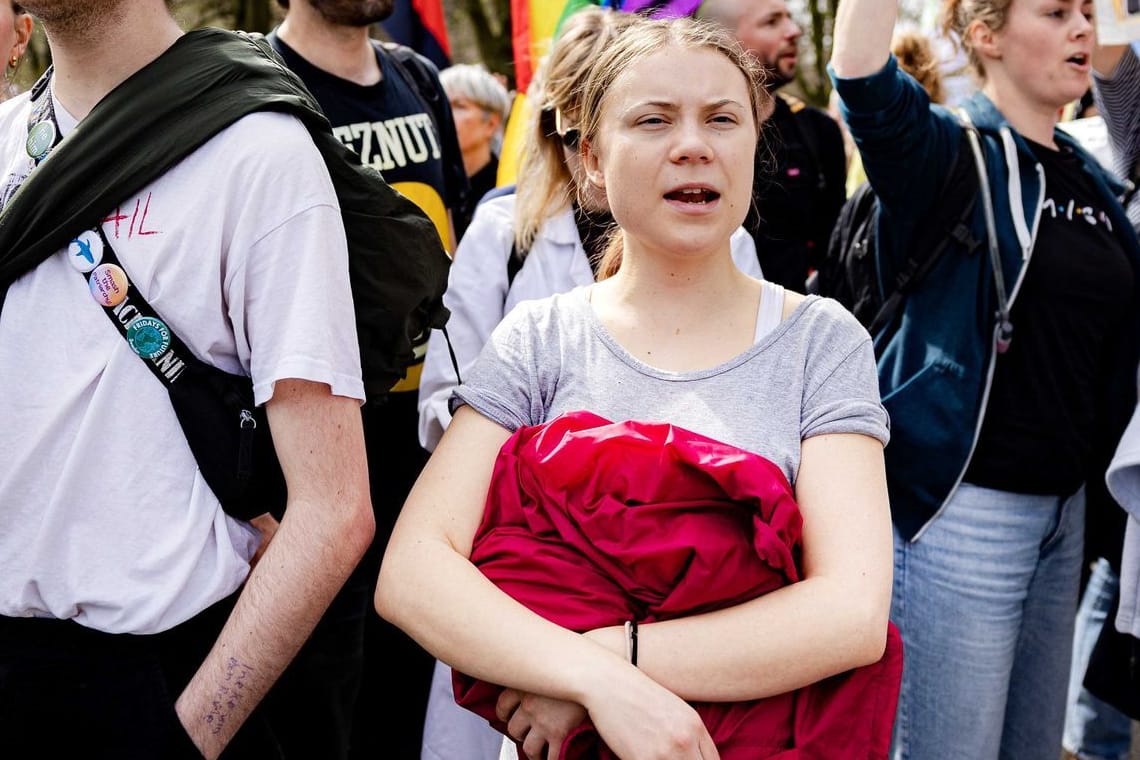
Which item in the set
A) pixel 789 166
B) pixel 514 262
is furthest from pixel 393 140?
pixel 789 166

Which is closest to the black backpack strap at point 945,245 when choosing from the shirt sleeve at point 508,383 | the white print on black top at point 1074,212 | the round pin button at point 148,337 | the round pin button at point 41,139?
the white print on black top at point 1074,212

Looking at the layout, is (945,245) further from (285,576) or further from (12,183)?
(12,183)

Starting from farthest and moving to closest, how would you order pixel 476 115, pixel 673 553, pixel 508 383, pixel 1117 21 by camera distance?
pixel 476 115, pixel 1117 21, pixel 508 383, pixel 673 553

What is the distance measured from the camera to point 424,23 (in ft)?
18.1

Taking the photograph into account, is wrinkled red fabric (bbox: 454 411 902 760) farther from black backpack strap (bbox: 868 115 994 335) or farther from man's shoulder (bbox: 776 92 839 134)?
man's shoulder (bbox: 776 92 839 134)

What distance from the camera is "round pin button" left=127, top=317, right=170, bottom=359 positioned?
5.36ft

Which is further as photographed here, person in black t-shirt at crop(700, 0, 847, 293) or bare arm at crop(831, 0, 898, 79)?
person in black t-shirt at crop(700, 0, 847, 293)

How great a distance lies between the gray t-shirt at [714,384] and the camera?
166cm

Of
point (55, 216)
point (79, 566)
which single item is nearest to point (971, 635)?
point (79, 566)

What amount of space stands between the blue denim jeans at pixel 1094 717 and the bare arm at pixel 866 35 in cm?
209

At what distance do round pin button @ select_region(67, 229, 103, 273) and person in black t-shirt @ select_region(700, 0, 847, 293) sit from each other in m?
2.16

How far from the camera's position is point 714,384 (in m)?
1.70

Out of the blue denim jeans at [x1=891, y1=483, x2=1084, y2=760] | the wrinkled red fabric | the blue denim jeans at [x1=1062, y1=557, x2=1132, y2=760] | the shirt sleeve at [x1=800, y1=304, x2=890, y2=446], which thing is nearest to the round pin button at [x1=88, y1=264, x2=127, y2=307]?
the wrinkled red fabric

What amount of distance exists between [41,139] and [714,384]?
114 cm
